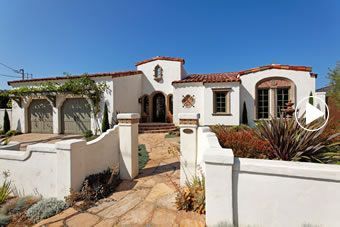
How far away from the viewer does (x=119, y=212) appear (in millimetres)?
3086

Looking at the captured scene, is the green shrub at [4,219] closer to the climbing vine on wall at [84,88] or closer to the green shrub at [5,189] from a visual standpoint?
the green shrub at [5,189]

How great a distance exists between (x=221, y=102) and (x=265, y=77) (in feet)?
11.0

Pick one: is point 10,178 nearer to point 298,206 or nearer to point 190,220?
point 190,220

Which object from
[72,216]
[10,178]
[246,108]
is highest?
[246,108]

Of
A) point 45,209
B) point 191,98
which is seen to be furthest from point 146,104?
point 45,209

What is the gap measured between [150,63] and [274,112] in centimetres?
1007

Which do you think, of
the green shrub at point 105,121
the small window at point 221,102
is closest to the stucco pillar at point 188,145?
the green shrub at point 105,121

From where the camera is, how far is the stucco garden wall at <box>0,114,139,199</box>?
342cm


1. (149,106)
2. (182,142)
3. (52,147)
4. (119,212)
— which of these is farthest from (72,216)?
(149,106)

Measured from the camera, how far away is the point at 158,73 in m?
14.3

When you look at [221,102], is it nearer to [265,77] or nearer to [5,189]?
[265,77]

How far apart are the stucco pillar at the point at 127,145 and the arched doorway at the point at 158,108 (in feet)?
32.6

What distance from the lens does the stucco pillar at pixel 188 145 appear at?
13.4 ft

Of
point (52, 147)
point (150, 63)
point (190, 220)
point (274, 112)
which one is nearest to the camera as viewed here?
point (190, 220)
